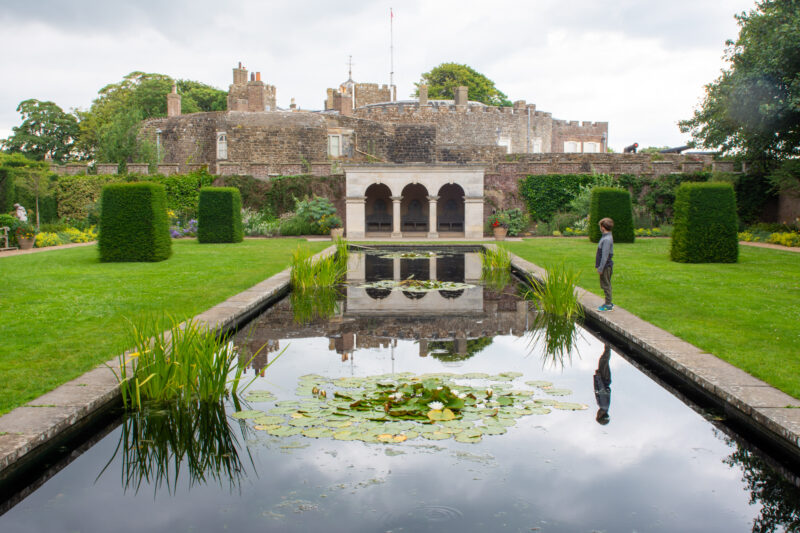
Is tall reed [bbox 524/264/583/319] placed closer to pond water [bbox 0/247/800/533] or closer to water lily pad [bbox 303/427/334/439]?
pond water [bbox 0/247/800/533]

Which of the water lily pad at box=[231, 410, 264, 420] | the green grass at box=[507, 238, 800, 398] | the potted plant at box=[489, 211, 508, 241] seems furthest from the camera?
the potted plant at box=[489, 211, 508, 241]

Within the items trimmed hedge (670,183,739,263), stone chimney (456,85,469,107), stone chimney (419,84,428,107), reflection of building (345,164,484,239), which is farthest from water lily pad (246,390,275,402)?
stone chimney (456,85,469,107)

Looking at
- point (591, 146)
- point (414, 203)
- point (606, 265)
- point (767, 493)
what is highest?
point (591, 146)

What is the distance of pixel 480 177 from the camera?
22.0 meters

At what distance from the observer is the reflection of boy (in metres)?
3.99

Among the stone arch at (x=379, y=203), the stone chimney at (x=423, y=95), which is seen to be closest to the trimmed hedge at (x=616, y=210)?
the stone arch at (x=379, y=203)

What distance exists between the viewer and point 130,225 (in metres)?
12.7

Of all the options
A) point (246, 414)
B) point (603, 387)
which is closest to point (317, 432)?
point (246, 414)

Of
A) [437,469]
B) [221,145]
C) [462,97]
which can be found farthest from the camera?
[462,97]

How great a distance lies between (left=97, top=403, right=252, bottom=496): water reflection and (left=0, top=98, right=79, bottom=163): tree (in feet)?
140

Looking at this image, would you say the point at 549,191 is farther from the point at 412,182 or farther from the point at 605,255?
the point at 605,255

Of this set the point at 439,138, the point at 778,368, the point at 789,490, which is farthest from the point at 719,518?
the point at 439,138

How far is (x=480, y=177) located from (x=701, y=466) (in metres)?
19.2

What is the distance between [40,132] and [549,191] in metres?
34.8
